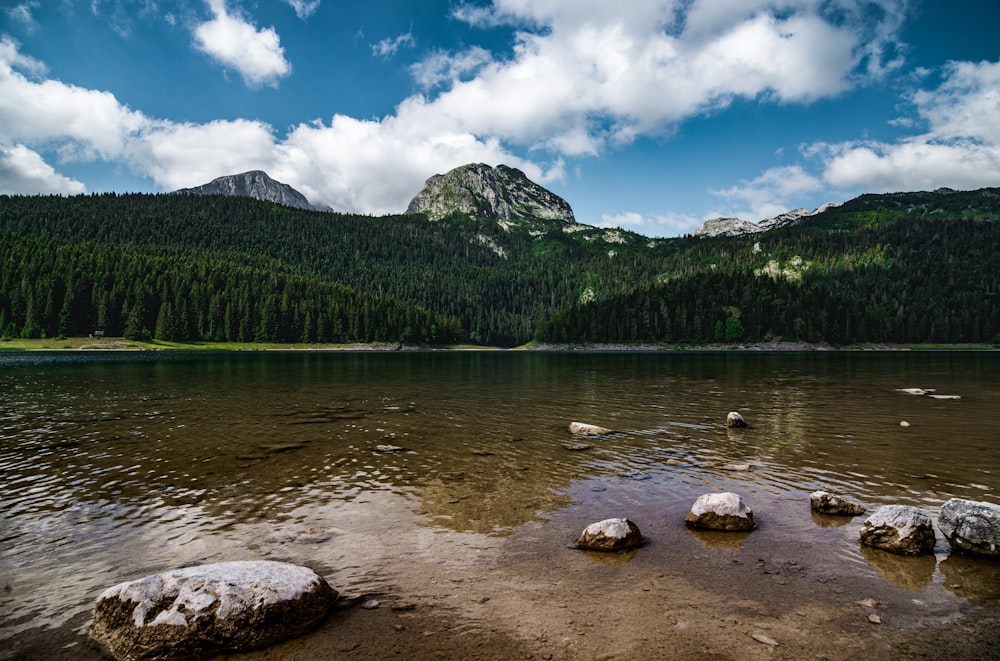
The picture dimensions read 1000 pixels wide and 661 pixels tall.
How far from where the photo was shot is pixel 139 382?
53469 millimetres

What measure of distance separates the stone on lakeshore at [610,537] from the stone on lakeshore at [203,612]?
639 centimetres

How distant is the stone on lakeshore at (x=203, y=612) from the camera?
788cm

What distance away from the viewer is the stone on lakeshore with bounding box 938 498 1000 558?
11383 mm

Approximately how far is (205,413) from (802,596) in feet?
118

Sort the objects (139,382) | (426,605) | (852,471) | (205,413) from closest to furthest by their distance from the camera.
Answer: (426,605), (852,471), (205,413), (139,382)

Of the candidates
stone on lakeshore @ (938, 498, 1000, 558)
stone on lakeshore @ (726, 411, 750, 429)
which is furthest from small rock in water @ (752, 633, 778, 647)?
stone on lakeshore @ (726, 411, 750, 429)

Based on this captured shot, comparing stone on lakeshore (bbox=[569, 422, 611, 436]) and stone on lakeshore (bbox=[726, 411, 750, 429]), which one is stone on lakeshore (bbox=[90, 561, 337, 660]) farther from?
stone on lakeshore (bbox=[726, 411, 750, 429])

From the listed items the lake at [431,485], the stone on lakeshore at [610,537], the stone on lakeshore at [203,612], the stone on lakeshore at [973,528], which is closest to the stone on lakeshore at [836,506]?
the lake at [431,485]

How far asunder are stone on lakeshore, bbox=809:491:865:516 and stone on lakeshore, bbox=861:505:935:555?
2074mm

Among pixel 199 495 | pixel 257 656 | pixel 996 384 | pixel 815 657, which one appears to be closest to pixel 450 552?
pixel 257 656

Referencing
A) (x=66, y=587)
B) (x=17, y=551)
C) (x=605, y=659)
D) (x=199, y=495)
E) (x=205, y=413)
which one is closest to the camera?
(x=605, y=659)

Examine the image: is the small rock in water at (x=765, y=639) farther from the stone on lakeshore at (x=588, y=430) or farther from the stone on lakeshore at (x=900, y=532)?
the stone on lakeshore at (x=588, y=430)

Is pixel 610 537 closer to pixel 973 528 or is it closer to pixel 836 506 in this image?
pixel 836 506

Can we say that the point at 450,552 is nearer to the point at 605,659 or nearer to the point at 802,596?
the point at 605,659
